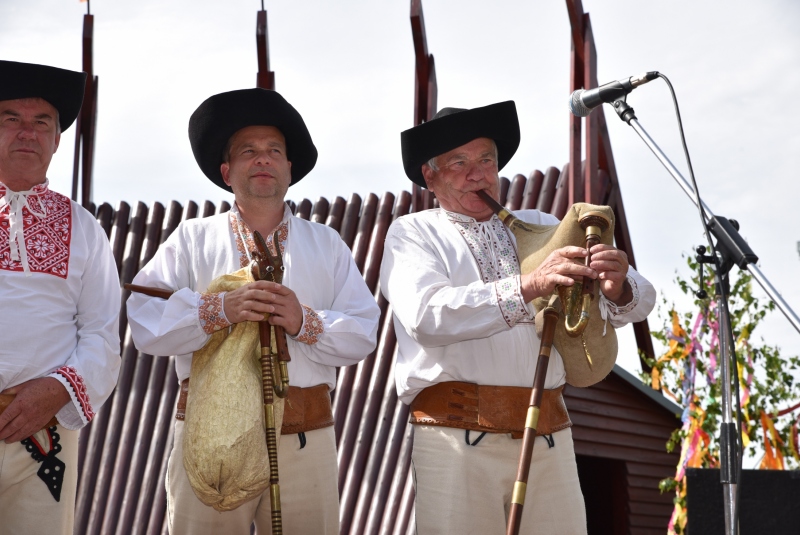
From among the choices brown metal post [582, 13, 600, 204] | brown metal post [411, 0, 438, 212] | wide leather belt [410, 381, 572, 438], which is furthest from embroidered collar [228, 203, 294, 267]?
brown metal post [411, 0, 438, 212]

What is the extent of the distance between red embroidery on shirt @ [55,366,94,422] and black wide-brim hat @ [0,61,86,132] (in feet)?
3.04

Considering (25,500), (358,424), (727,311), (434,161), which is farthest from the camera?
(358,424)

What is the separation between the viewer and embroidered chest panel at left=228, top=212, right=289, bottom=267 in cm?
353

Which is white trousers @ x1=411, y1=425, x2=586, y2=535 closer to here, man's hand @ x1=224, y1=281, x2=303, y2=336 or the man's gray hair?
man's hand @ x1=224, y1=281, x2=303, y2=336

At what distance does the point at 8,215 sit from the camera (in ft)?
10.8

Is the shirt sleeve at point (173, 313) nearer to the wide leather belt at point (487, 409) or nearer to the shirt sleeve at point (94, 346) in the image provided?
the shirt sleeve at point (94, 346)

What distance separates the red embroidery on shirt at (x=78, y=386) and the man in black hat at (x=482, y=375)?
1.02 m

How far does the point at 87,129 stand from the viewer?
8445 millimetres

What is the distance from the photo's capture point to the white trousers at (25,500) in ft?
9.88

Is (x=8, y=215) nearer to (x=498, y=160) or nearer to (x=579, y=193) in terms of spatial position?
(x=498, y=160)

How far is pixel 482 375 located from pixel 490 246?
50 cm

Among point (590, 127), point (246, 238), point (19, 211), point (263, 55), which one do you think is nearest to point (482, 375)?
point (246, 238)

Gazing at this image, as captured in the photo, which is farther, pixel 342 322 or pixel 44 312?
pixel 342 322

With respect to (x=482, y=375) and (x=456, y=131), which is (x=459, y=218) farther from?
(x=482, y=375)
